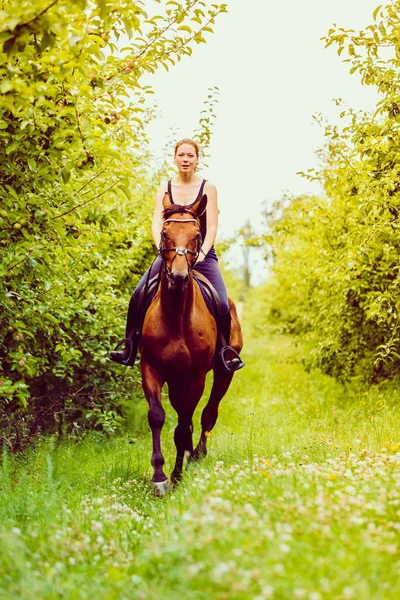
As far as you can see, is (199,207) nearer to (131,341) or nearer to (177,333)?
(177,333)

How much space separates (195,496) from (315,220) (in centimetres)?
1047

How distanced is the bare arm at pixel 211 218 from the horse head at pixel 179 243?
634mm

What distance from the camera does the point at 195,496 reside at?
4961mm

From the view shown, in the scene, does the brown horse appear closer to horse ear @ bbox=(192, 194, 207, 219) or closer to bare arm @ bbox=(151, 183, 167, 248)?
horse ear @ bbox=(192, 194, 207, 219)

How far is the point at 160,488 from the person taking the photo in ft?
21.0

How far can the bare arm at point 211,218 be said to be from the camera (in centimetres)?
729

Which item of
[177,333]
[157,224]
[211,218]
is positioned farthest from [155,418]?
[211,218]

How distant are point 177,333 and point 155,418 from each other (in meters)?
0.94

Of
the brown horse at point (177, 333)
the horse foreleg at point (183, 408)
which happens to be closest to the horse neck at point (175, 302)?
the brown horse at point (177, 333)

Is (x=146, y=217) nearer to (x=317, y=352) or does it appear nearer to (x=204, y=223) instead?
(x=317, y=352)

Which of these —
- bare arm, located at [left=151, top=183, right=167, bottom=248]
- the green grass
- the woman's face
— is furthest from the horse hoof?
the woman's face

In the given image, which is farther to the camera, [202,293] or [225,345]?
[225,345]

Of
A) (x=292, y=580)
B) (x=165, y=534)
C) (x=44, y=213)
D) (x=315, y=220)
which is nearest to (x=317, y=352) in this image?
(x=315, y=220)

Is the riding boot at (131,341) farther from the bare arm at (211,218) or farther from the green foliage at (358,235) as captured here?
the green foliage at (358,235)
